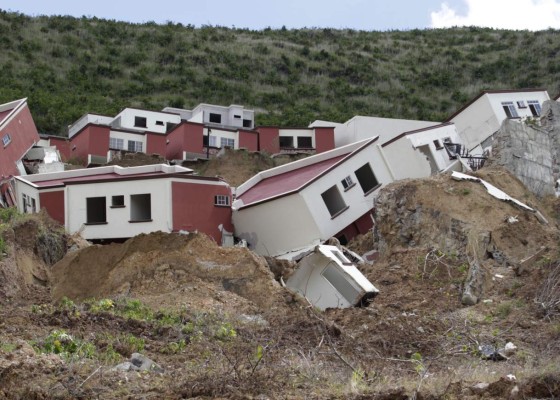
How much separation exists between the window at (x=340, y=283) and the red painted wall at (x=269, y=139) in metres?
33.0

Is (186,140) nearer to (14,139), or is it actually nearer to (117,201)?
(14,139)

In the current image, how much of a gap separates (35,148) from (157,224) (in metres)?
16.2

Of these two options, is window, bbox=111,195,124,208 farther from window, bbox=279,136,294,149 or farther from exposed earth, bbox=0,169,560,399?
window, bbox=279,136,294,149

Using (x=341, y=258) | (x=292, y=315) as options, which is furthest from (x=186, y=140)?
(x=292, y=315)

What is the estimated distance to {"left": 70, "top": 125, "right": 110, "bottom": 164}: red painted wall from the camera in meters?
55.8

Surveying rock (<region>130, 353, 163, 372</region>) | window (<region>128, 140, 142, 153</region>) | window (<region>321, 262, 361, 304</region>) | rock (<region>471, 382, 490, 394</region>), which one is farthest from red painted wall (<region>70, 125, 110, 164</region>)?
rock (<region>471, 382, 490, 394</region>)

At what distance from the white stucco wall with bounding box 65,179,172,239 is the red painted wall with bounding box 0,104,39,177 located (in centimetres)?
860

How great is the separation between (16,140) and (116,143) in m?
8.61

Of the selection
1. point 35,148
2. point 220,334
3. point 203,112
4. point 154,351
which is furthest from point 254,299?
point 203,112

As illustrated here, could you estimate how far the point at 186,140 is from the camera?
5731cm

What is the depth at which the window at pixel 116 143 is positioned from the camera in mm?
57247

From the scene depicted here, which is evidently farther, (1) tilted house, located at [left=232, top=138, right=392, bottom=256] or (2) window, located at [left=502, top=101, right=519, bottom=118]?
(2) window, located at [left=502, top=101, right=519, bottom=118]

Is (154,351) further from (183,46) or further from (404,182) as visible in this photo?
(183,46)

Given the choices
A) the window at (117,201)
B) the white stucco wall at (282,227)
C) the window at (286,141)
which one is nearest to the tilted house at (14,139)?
the window at (117,201)
